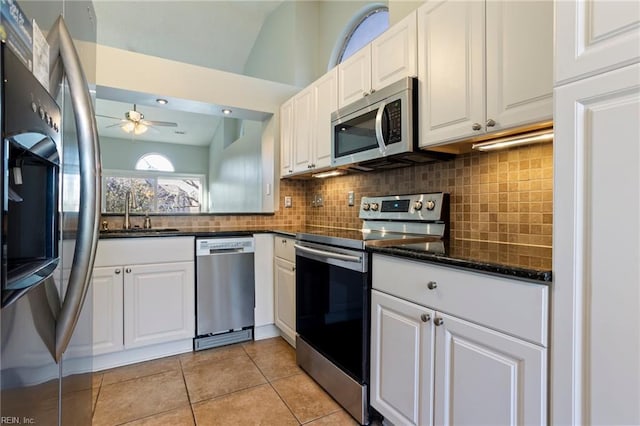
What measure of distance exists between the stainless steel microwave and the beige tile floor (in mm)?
1416

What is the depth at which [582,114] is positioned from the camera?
801 mm

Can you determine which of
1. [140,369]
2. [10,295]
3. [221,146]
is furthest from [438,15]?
[221,146]

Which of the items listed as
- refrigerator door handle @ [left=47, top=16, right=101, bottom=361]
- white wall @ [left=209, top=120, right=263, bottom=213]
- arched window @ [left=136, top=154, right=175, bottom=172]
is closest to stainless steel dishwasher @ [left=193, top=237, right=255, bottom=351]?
white wall @ [left=209, top=120, right=263, bottom=213]

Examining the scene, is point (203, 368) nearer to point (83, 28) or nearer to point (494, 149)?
point (83, 28)

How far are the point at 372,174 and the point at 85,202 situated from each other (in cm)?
201

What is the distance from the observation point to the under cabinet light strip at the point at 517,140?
135cm

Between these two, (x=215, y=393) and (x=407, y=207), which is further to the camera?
→ (x=407, y=207)

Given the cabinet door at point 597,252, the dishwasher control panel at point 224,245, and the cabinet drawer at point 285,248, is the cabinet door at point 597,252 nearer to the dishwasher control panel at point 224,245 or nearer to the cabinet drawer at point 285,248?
the cabinet drawer at point 285,248

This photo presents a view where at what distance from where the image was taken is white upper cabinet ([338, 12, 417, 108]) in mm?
1723

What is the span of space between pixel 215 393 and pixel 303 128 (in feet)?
6.55

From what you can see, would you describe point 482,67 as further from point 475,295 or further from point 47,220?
point 47,220

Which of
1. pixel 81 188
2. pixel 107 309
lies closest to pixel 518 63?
pixel 81 188

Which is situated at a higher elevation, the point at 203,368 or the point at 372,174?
the point at 372,174

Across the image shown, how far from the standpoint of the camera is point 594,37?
30.8 inches
